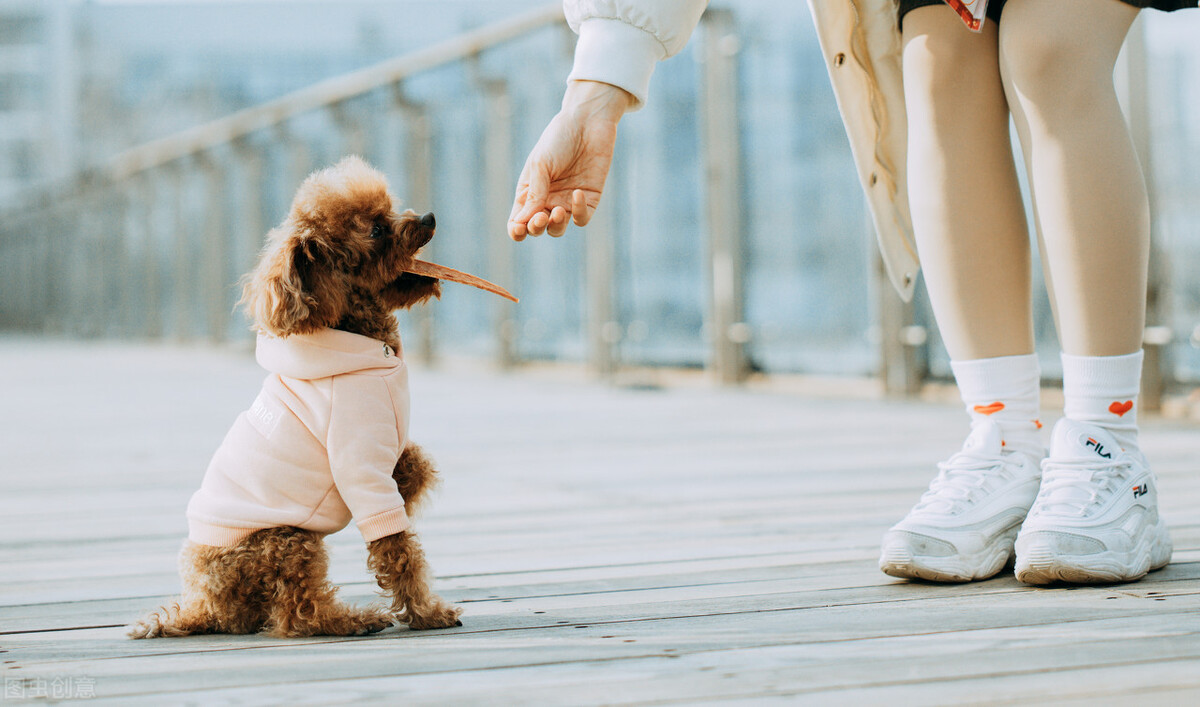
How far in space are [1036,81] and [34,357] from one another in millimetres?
11295

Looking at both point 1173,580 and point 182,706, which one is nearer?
point 182,706

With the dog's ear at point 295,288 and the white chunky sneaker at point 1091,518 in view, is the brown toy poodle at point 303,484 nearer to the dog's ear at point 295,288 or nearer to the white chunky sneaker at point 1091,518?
the dog's ear at point 295,288

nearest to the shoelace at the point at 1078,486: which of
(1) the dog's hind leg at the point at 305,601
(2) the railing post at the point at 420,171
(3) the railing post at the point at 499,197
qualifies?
(1) the dog's hind leg at the point at 305,601

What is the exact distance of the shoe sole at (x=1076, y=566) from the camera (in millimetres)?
1497

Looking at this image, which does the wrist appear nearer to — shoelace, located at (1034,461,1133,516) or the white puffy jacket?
the white puffy jacket

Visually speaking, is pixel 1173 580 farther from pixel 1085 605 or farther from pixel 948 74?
pixel 948 74

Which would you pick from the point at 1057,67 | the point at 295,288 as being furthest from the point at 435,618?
the point at 1057,67

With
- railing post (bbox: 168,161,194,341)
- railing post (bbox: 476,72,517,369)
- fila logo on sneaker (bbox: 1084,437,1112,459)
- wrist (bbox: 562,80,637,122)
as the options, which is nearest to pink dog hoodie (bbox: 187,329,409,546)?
wrist (bbox: 562,80,637,122)

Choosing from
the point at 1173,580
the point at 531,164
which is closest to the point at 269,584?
the point at 531,164

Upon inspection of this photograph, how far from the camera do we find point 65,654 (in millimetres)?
1350

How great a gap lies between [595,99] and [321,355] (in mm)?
467

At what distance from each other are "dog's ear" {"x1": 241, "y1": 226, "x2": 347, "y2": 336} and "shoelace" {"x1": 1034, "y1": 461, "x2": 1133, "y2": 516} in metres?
0.92

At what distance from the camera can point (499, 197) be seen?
7.18 meters

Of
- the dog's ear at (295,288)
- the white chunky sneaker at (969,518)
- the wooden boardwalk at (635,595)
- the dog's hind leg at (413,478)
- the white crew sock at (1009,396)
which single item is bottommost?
the wooden boardwalk at (635,595)
